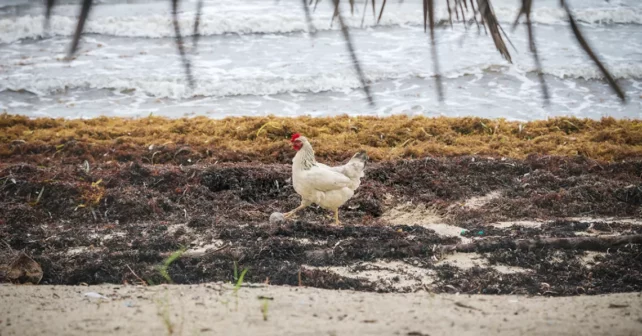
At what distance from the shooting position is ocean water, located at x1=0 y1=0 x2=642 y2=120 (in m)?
9.14

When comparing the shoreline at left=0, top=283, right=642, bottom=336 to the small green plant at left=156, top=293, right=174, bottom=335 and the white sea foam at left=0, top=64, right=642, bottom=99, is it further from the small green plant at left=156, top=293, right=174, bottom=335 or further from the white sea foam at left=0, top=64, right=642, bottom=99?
the white sea foam at left=0, top=64, right=642, bottom=99

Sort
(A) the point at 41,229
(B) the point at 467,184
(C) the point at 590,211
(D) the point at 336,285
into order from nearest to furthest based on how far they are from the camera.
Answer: (D) the point at 336,285 → (A) the point at 41,229 → (C) the point at 590,211 → (B) the point at 467,184

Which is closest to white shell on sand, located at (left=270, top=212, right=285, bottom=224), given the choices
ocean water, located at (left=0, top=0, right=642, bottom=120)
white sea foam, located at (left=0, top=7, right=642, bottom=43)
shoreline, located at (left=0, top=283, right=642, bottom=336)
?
shoreline, located at (left=0, top=283, right=642, bottom=336)

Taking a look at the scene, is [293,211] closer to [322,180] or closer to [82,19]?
[322,180]

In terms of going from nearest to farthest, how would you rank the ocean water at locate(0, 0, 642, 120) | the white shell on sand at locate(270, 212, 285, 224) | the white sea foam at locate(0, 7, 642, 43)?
the white shell on sand at locate(270, 212, 285, 224), the ocean water at locate(0, 0, 642, 120), the white sea foam at locate(0, 7, 642, 43)

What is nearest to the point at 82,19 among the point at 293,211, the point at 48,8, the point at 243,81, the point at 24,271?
the point at 48,8

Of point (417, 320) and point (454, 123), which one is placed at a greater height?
point (417, 320)

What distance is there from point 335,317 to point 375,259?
3.59 feet

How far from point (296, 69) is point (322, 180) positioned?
697cm

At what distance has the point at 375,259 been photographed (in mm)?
3465

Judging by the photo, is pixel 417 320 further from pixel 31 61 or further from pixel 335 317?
pixel 31 61

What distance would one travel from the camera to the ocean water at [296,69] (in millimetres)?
9141

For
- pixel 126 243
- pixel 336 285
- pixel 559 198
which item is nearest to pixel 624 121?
pixel 559 198

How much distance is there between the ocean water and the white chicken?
372 centimetres
